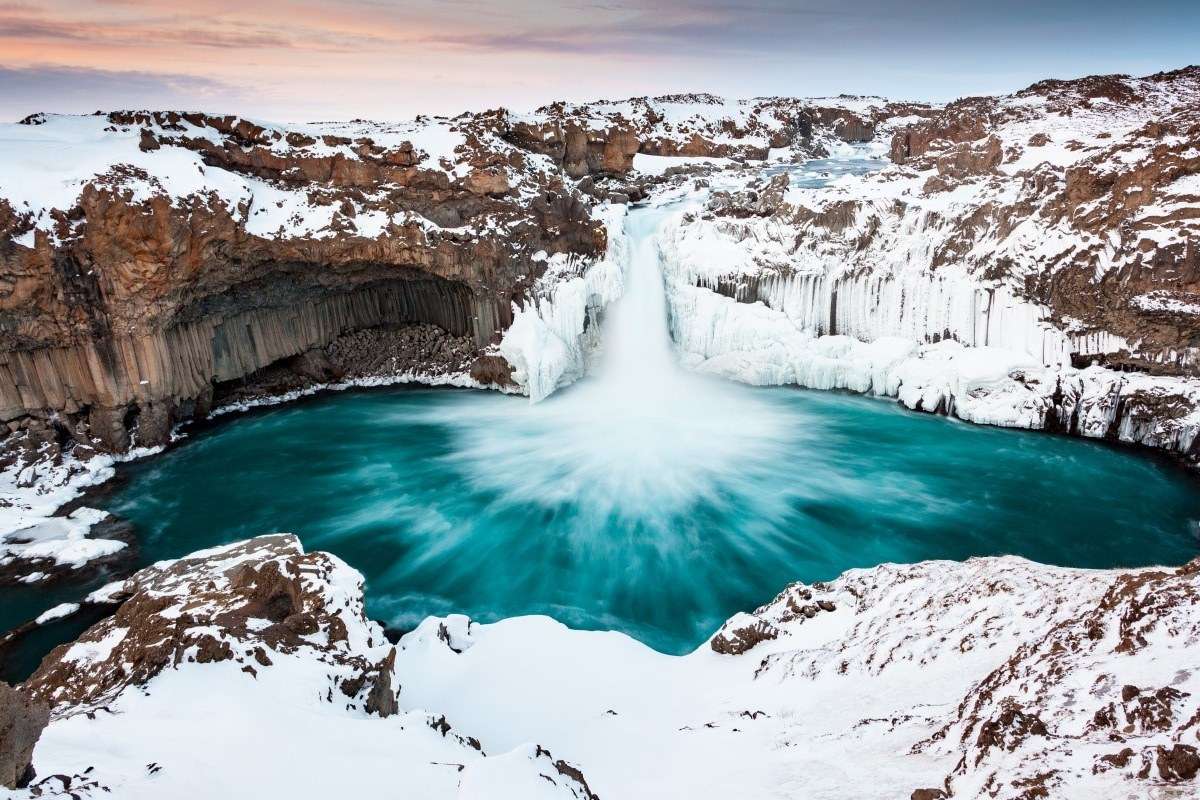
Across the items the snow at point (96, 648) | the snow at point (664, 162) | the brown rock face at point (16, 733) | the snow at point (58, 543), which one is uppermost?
the snow at point (664, 162)

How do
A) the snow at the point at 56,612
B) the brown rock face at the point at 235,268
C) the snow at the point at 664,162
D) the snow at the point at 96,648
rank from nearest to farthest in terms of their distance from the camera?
the snow at the point at 96,648 < the snow at the point at 56,612 < the brown rock face at the point at 235,268 < the snow at the point at 664,162

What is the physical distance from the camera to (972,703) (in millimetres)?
5156

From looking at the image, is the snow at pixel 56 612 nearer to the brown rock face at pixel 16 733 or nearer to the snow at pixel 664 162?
the brown rock face at pixel 16 733

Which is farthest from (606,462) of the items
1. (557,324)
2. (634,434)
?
(557,324)

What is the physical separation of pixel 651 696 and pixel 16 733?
6.25 meters

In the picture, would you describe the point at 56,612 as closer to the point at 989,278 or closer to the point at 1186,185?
the point at 989,278

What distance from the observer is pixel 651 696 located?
8422 millimetres

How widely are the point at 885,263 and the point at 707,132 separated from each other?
84.8 ft

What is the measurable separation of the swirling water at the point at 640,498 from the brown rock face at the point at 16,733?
27.9 ft

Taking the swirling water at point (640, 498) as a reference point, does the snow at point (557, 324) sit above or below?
above

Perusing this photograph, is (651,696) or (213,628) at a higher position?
(213,628)

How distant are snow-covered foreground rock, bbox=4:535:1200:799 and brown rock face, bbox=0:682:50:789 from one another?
141 millimetres

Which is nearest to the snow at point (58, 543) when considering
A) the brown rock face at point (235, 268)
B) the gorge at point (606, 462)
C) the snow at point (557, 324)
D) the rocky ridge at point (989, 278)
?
the gorge at point (606, 462)

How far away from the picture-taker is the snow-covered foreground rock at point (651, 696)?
14.3 feet
